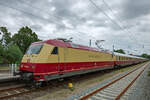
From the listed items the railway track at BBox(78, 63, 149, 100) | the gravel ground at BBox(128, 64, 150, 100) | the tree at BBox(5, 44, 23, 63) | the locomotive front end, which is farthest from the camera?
the tree at BBox(5, 44, 23, 63)

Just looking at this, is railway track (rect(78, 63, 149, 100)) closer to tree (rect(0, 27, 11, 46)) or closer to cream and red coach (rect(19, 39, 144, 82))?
cream and red coach (rect(19, 39, 144, 82))

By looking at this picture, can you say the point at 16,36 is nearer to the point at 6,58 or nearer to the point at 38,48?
the point at 6,58

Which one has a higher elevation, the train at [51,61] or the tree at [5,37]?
the tree at [5,37]

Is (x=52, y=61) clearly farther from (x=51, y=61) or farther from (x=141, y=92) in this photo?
(x=141, y=92)

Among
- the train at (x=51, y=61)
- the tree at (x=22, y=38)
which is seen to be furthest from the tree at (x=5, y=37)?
the train at (x=51, y=61)

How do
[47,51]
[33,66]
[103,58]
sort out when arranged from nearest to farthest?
1. [33,66]
2. [47,51]
3. [103,58]

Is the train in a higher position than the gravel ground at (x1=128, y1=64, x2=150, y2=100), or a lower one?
higher

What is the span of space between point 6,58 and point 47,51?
28071 mm

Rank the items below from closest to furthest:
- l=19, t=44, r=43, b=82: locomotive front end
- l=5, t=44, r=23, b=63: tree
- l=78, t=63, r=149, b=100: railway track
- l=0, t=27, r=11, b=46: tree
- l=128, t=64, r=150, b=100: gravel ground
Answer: l=78, t=63, r=149, b=100: railway track, l=128, t=64, r=150, b=100: gravel ground, l=19, t=44, r=43, b=82: locomotive front end, l=5, t=44, r=23, b=63: tree, l=0, t=27, r=11, b=46: tree

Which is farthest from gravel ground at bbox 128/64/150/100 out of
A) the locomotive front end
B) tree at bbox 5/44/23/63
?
tree at bbox 5/44/23/63

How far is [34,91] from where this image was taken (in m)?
7.07

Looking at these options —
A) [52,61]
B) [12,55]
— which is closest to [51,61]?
[52,61]

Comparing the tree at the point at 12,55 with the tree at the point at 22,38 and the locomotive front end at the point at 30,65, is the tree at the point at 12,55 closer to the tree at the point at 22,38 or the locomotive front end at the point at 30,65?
the tree at the point at 22,38

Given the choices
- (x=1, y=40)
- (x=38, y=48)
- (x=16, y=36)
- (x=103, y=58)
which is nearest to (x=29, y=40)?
(x=16, y=36)
